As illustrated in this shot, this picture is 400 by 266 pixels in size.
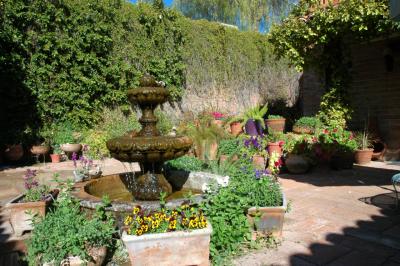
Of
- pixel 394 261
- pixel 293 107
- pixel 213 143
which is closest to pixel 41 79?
pixel 213 143

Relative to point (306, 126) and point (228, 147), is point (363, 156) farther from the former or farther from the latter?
point (228, 147)

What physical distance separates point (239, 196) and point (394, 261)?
147 cm

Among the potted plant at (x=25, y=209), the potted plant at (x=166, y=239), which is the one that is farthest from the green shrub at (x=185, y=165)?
the potted plant at (x=166, y=239)

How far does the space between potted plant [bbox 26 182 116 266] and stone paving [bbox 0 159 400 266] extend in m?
0.67

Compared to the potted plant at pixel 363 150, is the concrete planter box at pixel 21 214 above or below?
below

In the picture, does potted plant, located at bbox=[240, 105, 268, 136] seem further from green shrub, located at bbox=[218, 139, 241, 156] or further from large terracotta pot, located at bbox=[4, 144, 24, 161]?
large terracotta pot, located at bbox=[4, 144, 24, 161]

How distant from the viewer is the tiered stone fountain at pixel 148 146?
140 inches

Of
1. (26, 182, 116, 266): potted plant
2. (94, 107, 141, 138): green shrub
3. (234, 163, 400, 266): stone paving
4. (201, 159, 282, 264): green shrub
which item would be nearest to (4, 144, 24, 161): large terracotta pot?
(94, 107, 141, 138): green shrub

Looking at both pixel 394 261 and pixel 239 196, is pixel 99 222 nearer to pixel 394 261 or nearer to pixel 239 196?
pixel 239 196

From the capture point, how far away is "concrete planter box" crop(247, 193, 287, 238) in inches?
135

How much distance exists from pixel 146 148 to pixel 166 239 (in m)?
1.17

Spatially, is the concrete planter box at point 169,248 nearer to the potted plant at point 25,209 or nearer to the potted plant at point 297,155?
the potted plant at point 25,209

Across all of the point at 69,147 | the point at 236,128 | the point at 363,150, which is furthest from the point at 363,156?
the point at 69,147

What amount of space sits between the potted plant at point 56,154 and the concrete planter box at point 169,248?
6.34 meters
